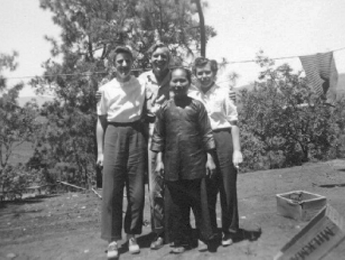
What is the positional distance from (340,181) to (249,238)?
5377 mm

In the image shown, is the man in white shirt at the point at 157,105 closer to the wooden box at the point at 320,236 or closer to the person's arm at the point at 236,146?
the person's arm at the point at 236,146

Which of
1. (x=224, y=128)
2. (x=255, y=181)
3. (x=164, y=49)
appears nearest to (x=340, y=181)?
(x=255, y=181)

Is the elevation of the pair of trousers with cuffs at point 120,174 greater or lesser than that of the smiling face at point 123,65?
lesser

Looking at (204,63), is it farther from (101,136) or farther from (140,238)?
(140,238)

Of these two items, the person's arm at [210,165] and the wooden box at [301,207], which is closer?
the person's arm at [210,165]

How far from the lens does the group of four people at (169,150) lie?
10.6 ft

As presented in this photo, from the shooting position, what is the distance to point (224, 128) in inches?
135

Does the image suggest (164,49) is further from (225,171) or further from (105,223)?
(105,223)

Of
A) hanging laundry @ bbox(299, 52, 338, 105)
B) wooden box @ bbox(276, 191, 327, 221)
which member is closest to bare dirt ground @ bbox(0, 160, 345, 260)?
wooden box @ bbox(276, 191, 327, 221)

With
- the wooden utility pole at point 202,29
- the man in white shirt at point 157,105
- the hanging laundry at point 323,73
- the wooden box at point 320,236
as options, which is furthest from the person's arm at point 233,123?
the wooden utility pole at point 202,29

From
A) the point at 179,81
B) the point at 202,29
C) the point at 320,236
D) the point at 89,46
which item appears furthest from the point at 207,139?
the point at 89,46

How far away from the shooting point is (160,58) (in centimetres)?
347

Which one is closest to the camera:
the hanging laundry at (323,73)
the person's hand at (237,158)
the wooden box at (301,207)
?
the person's hand at (237,158)

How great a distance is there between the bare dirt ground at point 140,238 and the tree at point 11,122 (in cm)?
543
